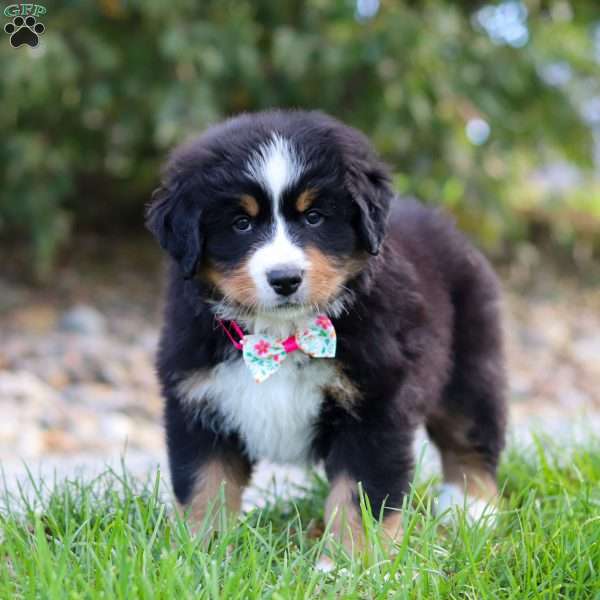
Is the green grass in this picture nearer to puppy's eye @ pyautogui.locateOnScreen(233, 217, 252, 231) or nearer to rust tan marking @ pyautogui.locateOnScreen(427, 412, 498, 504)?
rust tan marking @ pyautogui.locateOnScreen(427, 412, 498, 504)

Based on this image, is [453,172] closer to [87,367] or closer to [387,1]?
[387,1]

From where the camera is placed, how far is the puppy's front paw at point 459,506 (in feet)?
8.82

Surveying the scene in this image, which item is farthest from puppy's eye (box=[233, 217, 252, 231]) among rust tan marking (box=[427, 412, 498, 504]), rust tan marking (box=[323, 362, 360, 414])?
rust tan marking (box=[427, 412, 498, 504])

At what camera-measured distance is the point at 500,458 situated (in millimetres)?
3676

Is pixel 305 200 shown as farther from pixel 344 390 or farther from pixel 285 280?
pixel 344 390

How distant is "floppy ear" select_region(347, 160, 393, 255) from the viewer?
2.81 metres

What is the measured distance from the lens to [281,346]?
288 centimetres

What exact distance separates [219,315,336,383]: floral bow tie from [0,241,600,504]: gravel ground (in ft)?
2.55

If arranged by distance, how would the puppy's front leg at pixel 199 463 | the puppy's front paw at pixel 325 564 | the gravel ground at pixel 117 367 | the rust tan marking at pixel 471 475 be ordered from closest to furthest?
the puppy's front paw at pixel 325 564 → the puppy's front leg at pixel 199 463 → the rust tan marking at pixel 471 475 → the gravel ground at pixel 117 367

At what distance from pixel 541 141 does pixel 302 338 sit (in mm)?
5482

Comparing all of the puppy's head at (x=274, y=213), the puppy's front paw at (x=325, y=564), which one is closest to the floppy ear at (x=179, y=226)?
the puppy's head at (x=274, y=213)

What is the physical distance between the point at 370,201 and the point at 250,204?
0.37m

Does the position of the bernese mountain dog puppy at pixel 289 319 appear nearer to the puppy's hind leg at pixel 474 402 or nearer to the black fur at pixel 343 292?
the black fur at pixel 343 292

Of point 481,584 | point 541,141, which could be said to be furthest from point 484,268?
point 541,141
